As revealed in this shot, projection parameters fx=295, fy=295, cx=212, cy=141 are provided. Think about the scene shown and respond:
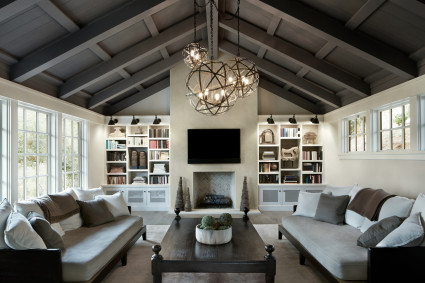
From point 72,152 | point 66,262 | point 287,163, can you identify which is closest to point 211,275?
point 66,262

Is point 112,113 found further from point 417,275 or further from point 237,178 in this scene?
point 417,275

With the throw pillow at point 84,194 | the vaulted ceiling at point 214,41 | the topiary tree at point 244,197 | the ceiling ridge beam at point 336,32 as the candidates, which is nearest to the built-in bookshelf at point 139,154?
the vaulted ceiling at point 214,41

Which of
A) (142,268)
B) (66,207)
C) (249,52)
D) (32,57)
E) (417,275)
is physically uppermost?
(249,52)

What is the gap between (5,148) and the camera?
378 cm

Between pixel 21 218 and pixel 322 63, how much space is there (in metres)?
4.79

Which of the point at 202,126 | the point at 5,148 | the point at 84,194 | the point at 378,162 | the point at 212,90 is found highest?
the point at 212,90

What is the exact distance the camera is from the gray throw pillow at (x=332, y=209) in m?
4.11

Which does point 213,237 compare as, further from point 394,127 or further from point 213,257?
point 394,127

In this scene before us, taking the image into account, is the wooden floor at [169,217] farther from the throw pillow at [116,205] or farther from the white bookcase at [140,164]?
the throw pillow at [116,205]

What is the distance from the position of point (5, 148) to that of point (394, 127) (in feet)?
17.9

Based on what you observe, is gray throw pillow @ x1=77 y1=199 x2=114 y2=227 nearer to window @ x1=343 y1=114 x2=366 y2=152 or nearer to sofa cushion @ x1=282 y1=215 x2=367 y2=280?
sofa cushion @ x1=282 y1=215 x2=367 y2=280

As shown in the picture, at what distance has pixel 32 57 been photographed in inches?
152

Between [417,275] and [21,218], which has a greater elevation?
[21,218]

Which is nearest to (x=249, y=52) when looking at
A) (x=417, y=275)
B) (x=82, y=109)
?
(x=82, y=109)
